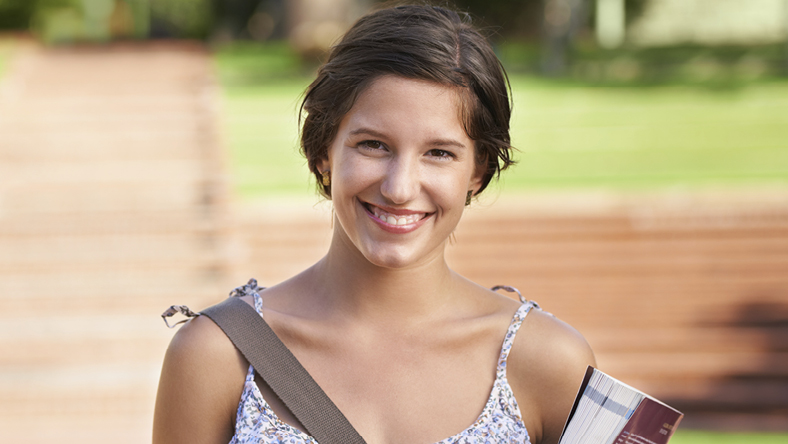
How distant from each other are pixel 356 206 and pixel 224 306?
0.33 metres

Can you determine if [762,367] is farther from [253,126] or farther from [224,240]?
[253,126]

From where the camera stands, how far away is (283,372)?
1.62 metres

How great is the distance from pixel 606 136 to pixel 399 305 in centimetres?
1003

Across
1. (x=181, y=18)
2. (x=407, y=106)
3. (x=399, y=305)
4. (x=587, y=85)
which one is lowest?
(x=399, y=305)

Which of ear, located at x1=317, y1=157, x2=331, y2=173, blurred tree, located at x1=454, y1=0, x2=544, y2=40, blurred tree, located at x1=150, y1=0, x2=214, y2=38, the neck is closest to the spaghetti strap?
the neck

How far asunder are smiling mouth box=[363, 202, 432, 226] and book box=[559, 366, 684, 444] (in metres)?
0.42

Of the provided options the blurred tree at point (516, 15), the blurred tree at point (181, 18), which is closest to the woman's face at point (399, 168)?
the blurred tree at point (516, 15)

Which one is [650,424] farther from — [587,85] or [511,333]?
[587,85]

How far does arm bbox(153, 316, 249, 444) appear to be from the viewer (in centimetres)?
161

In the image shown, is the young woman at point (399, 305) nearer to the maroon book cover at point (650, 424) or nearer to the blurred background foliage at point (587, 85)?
the maroon book cover at point (650, 424)

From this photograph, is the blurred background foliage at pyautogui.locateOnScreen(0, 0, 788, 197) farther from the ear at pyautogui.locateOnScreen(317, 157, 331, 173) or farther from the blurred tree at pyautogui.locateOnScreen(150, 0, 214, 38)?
the ear at pyautogui.locateOnScreen(317, 157, 331, 173)

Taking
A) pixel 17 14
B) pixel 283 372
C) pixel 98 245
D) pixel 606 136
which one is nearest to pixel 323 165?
pixel 283 372

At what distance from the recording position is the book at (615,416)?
1.40 metres

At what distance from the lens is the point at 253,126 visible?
11.9 m
